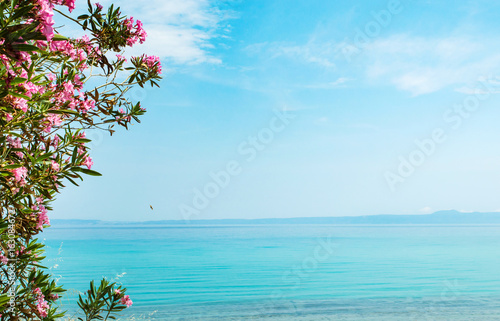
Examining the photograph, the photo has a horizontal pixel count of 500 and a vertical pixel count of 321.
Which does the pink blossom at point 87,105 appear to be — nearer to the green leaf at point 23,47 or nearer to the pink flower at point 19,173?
the pink flower at point 19,173

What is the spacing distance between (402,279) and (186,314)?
13089 millimetres

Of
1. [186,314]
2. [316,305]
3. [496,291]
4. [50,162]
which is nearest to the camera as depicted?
[50,162]

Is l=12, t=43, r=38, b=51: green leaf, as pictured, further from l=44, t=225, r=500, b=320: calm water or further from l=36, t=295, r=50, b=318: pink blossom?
l=44, t=225, r=500, b=320: calm water

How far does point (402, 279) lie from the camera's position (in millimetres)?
22156

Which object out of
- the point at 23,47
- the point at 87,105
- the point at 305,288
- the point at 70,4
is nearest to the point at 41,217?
the point at 87,105

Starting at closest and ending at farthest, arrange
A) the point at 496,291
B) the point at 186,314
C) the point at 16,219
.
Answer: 1. the point at 16,219
2. the point at 186,314
3. the point at 496,291

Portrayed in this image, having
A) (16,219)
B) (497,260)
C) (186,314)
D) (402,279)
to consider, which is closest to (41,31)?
(16,219)

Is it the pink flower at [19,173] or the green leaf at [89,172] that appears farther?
the green leaf at [89,172]

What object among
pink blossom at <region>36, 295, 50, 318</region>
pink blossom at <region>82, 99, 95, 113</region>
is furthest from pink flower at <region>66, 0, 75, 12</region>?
pink blossom at <region>36, 295, 50, 318</region>

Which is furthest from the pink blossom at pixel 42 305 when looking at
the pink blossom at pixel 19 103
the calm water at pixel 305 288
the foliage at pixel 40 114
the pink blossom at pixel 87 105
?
the calm water at pixel 305 288

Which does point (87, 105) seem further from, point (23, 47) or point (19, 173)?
point (23, 47)

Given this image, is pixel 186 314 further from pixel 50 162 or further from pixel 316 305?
pixel 50 162

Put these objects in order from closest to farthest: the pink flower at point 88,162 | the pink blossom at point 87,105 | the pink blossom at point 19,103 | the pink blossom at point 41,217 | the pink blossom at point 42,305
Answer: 1. the pink blossom at point 19,103
2. the pink flower at point 88,162
3. the pink blossom at point 41,217
4. the pink blossom at point 42,305
5. the pink blossom at point 87,105

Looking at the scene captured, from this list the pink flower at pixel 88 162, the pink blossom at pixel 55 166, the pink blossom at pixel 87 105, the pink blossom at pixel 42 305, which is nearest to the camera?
the pink blossom at pixel 55 166
